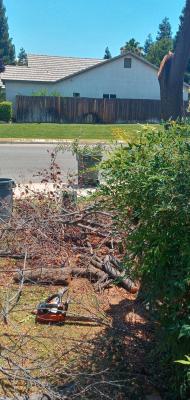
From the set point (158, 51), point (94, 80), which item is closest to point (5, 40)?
point (158, 51)

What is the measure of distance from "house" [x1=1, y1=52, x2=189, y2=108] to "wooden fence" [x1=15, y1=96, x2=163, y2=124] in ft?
20.8

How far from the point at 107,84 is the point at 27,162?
26.1m

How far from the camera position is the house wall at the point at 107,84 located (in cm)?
3900

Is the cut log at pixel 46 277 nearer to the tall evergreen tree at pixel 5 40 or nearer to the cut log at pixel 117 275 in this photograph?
the cut log at pixel 117 275

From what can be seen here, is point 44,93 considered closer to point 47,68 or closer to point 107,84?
point 47,68

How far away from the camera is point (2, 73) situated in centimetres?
3997

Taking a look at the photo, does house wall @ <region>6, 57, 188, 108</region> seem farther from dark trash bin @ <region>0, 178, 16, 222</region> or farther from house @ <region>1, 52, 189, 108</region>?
dark trash bin @ <region>0, 178, 16, 222</region>

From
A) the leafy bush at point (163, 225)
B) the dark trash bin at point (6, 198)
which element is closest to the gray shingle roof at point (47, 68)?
the dark trash bin at point (6, 198)

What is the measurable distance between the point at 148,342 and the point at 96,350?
1.21 ft

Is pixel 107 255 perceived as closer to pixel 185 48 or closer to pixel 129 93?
pixel 185 48

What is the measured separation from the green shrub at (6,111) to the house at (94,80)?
23.5 ft

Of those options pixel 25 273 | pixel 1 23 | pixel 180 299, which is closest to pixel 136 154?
pixel 180 299

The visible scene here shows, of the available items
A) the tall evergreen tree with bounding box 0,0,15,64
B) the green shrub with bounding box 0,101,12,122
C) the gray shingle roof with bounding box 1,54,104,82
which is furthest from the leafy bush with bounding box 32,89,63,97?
the tall evergreen tree with bounding box 0,0,15,64

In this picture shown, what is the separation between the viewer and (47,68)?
134 ft
